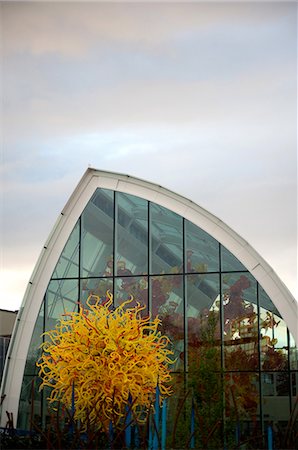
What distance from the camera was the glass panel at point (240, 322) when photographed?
19.5m

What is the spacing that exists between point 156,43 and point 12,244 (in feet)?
21.6

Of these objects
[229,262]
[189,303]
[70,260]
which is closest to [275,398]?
[189,303]

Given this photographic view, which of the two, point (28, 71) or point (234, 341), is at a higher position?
point (28, 71)

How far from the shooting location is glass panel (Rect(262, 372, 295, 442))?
1912 centimetres

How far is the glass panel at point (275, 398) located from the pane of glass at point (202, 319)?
1385mm

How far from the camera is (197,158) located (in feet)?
67.3

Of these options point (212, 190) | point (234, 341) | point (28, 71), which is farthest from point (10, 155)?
point (234, 341)

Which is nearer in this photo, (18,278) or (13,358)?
(13,358)

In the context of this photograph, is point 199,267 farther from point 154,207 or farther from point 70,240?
point 70,240

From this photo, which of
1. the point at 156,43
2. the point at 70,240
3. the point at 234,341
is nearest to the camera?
the point at 156,43

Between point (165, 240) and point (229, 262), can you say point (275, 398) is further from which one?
point (165, 240)

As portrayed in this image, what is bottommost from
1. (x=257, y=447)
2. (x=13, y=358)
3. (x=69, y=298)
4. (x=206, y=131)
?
(x=257, y=447)

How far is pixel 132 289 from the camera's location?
67.5 feet

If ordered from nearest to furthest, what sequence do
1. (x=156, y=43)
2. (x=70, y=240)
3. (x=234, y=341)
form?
(x=156, y=43) < (x=234, y=341) < (x=70, y=240)
